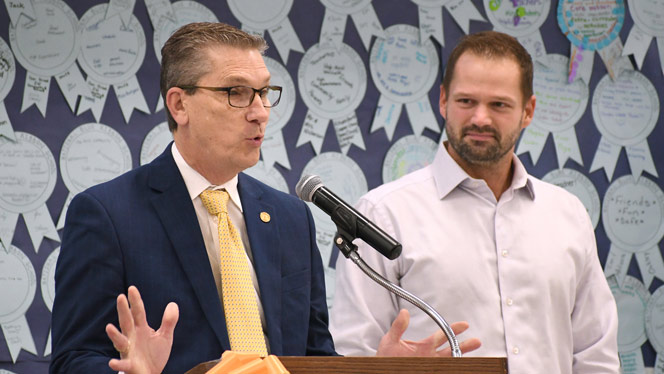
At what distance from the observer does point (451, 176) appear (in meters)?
2.65

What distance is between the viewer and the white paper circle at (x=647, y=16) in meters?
3.80

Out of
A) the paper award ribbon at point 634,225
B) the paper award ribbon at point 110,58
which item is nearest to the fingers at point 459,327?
the paper award ribbon at point 110,58

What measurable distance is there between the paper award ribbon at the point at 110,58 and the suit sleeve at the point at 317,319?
1348 mm

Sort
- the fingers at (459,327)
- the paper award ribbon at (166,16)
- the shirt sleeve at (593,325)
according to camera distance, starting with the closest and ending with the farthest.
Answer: the fingers at (459,327) < the shirt sleeve at (593,325) < the paper award ribbon at (166,16)

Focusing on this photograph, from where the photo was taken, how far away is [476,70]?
2.64 m

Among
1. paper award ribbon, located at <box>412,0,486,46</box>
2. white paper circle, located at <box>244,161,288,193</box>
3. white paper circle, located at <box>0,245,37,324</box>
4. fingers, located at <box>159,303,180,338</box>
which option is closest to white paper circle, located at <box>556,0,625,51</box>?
paper award ribbon, located at <box>412,0,486,46</box>

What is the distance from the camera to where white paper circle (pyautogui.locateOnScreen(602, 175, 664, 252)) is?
378 cm

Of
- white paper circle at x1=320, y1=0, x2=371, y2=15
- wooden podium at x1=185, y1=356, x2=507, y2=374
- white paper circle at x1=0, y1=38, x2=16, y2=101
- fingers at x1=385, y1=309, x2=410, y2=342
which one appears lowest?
fingers at x1=385, y1=309, x2=410, y2=342

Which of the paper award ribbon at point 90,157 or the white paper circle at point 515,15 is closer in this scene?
the paper award ribbon at point 90,157

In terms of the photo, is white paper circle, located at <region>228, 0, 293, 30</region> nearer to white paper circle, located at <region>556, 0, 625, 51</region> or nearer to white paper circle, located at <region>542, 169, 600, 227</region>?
white paper circle, located at <region>556, 0, 625, 51</region>

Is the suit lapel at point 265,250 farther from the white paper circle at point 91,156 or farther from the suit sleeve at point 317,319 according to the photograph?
the white paper circle at point 91,156

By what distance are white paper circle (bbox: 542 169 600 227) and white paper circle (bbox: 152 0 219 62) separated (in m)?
1.66

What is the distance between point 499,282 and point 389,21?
4.81 ft

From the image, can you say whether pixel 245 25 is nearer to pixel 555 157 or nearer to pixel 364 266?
pixel 555 157
